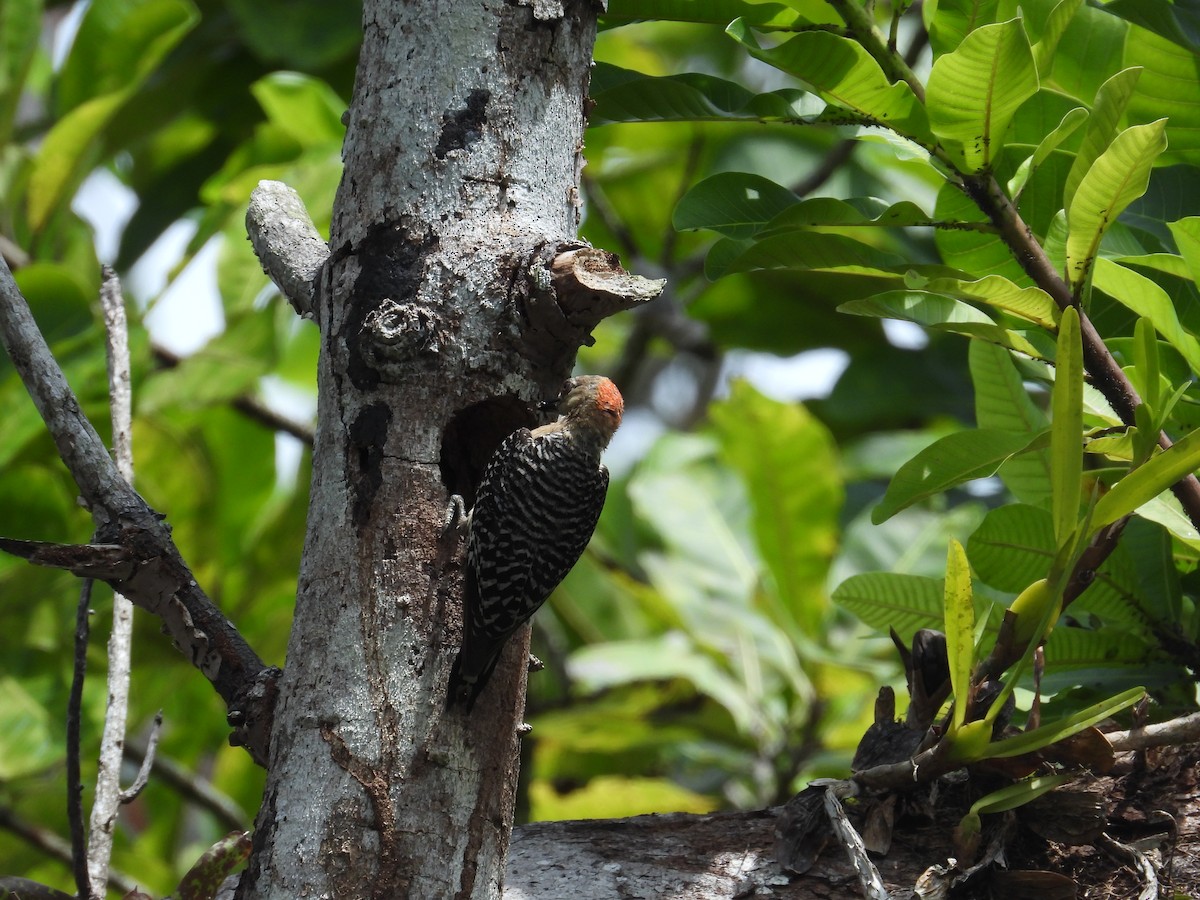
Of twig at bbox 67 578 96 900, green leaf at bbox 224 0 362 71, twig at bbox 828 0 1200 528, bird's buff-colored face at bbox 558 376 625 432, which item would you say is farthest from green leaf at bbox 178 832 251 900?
green leaf at bbox 224 0 362 71

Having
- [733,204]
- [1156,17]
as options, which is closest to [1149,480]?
[733,204]

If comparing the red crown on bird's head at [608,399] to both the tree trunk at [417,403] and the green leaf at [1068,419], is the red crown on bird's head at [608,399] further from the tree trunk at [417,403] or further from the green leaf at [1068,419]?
the green leaf at [1068,419]

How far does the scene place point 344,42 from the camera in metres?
4.30

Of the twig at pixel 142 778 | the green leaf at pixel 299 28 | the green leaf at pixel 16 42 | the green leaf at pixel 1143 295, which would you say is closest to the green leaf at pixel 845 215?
the green leaf at pixel 1143 295

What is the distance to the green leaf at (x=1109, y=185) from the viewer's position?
1.70m

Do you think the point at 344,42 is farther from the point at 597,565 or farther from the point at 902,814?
the point at 902,814

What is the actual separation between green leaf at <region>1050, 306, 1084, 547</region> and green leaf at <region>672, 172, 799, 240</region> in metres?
0.64

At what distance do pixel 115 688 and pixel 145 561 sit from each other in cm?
41

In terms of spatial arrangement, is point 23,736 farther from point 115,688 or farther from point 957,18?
point 957,18

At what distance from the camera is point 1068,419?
64.0 inches

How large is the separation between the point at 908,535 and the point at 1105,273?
8.23 ft

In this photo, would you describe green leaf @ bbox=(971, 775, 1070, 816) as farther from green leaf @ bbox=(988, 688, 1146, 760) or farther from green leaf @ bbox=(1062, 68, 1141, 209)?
green leaf @ bbox=(1062, 68, 1141, 209)

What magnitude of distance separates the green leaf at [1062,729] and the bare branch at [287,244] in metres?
1.27

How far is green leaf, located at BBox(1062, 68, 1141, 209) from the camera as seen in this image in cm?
178
